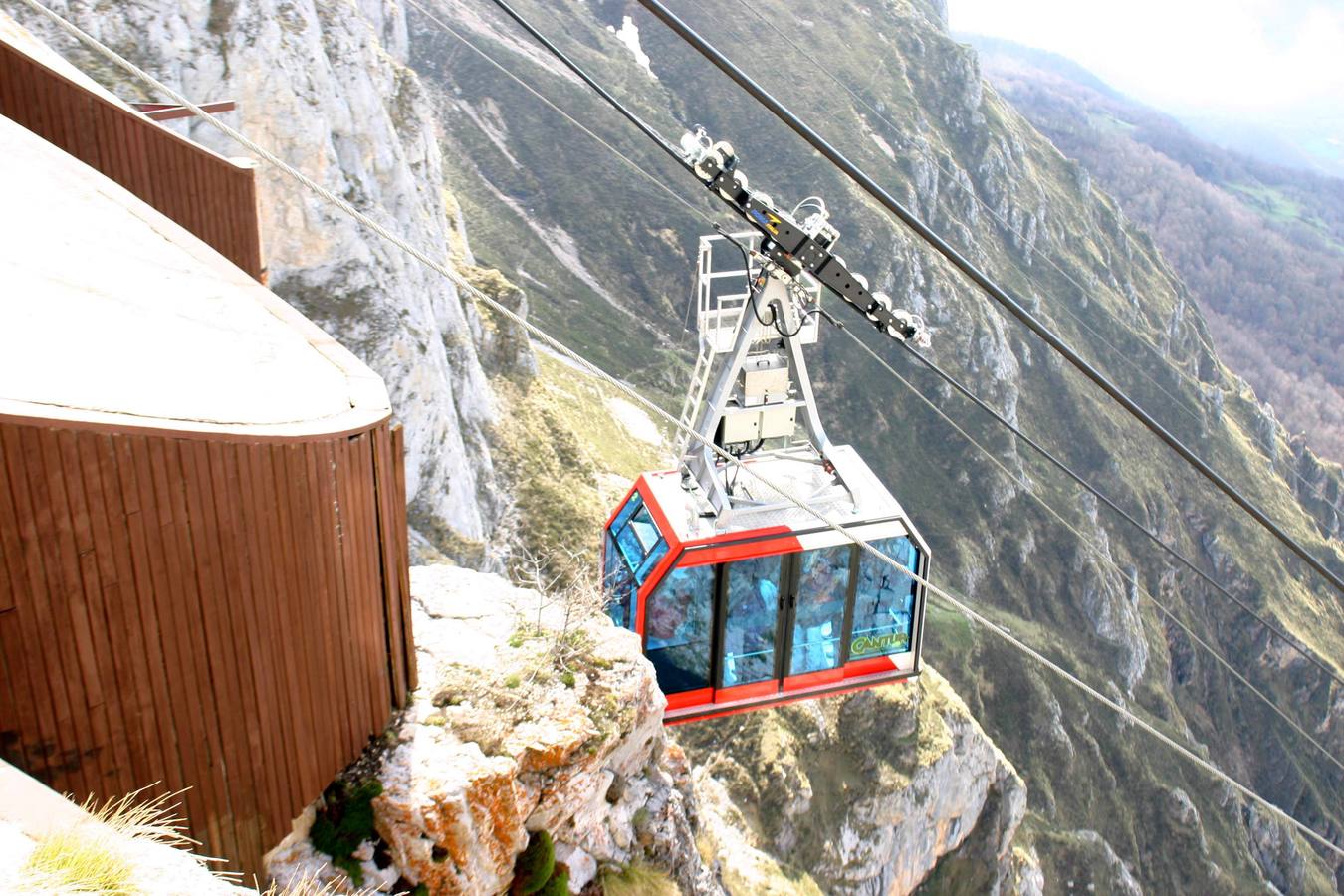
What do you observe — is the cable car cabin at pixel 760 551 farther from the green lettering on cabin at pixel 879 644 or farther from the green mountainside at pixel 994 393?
the green mountainside at pixel 994 393

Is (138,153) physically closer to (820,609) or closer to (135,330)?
(135,330)

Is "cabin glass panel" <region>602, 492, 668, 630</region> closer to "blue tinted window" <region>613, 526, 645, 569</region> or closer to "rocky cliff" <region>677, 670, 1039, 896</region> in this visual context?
"blue tinted window" <region>613, 526, 645, 569</region>

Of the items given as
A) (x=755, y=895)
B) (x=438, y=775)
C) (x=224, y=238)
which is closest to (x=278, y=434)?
(x=438, y=775)

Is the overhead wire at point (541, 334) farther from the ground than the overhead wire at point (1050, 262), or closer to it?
farther from the ground

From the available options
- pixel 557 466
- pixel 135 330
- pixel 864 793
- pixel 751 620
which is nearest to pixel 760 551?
pixel 751 620

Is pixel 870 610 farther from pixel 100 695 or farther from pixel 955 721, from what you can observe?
pixel 955 721

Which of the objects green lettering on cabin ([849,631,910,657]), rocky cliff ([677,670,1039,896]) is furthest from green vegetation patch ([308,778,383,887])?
rocky cliff ([677,670,1039,896])

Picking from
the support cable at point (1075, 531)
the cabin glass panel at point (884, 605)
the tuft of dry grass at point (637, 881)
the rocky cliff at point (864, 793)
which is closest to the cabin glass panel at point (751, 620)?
the cabin glass panel at point (884, 605)

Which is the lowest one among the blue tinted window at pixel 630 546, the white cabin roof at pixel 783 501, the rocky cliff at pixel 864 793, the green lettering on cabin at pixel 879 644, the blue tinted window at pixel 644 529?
the rocky cliff at pixel 864 793
